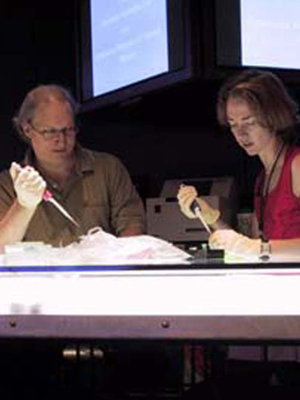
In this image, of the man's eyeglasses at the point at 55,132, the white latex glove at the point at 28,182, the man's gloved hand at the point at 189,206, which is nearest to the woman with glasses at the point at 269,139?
the man's gloved hand at the point at 189,206

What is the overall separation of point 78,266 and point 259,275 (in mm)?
174

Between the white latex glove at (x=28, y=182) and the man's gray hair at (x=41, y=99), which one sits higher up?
the man's gray hair at (x=41, y=99)

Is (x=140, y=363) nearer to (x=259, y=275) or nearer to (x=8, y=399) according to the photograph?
(x=8, y=399)

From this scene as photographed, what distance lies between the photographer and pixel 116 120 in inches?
141

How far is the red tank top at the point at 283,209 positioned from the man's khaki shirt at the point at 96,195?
366 millimetres

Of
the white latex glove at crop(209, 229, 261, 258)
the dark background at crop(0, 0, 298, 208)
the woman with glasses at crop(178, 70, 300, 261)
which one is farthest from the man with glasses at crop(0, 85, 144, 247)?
the dark background at crop(0, 0, 298, 208)

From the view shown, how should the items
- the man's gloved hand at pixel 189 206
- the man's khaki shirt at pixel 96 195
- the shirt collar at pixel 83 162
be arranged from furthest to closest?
the shirt collar at pixel 83 162
the man's khaki shirt at pixel 96 195
the man's gloved hand at pixel 189 206

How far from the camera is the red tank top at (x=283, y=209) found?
1.84 meters

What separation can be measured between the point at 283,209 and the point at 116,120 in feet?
6.04

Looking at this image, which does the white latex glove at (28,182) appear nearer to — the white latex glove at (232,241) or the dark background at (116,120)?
the white latex glove at (232,241)

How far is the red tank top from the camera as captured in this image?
1844mm

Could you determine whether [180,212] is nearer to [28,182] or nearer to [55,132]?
[55,132]

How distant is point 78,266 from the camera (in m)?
0.70

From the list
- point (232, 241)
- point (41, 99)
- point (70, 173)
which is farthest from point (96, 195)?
point (232, 241)
